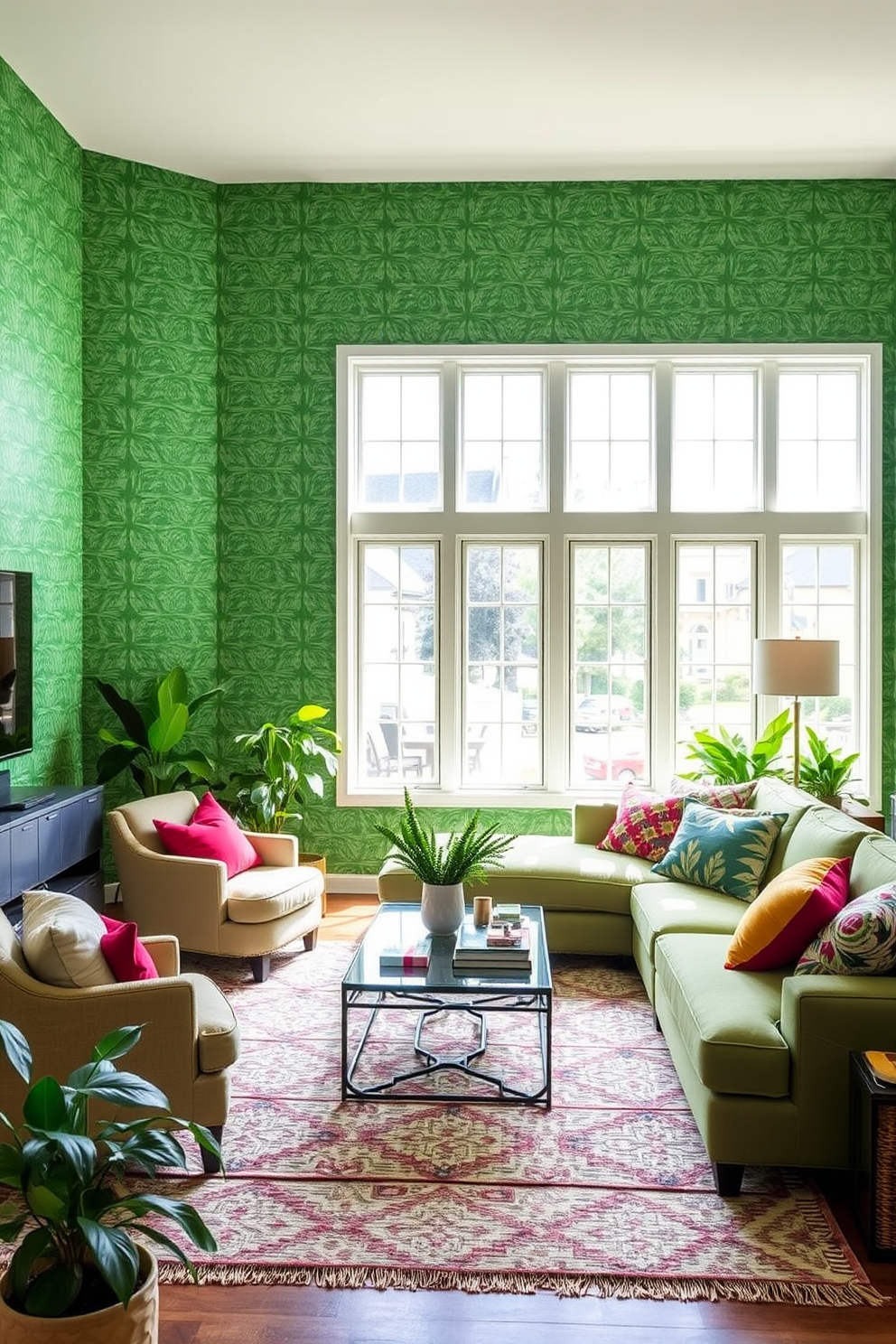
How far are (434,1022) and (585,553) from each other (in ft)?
10.3

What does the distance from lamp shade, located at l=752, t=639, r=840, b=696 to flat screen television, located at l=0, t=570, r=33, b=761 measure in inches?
142

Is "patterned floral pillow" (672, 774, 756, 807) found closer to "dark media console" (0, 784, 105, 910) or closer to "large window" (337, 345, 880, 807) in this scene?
"large window" (337, 345, 880, 807)

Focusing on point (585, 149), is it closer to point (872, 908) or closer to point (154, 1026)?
Result: point (872, 908)

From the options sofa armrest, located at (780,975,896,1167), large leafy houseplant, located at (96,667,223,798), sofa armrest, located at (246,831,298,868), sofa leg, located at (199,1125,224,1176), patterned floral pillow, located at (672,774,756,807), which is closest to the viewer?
sofa armrest, located at (780,975,896,1167)

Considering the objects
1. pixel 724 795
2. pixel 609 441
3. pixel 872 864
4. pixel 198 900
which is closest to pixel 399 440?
pixel 609 441

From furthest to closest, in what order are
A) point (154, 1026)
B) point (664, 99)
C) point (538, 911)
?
point (664, 99) < point (538, 911) < point (154, 1026)

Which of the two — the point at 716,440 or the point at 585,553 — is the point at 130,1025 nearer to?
the point at 585,553

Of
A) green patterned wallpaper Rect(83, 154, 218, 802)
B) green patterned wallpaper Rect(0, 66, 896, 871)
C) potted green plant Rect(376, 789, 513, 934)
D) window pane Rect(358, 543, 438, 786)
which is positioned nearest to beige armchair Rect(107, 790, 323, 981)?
potted green plant Rect(376, 789, 513, 934)

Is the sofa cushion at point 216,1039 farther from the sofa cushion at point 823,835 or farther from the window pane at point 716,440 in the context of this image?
the window pane at point 716,440

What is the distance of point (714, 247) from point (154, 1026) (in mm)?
5347

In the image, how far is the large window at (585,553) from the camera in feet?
20.6

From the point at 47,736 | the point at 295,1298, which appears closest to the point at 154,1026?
the point at 295,1298

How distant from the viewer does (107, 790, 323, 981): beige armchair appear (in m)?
4.61

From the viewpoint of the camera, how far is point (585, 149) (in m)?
5.78
